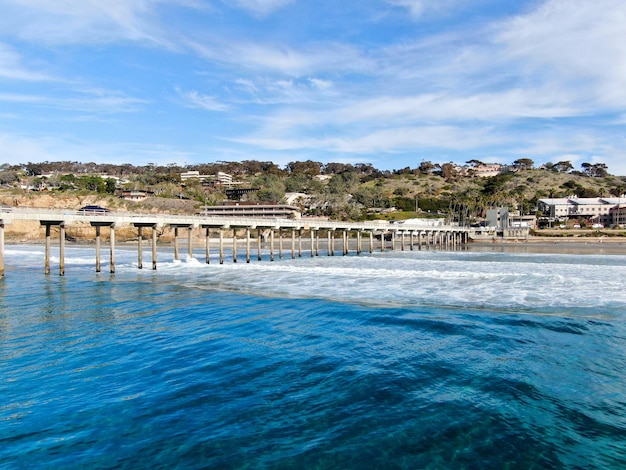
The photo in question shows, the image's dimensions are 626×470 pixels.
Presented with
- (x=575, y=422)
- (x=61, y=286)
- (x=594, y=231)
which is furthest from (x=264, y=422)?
(x=594, y=231)

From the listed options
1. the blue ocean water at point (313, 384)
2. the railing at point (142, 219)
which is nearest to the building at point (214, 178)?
the railing at point (142, 219)

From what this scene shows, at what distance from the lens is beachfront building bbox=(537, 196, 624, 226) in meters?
108

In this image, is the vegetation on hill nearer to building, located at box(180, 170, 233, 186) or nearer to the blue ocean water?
building, located at box(180, 170, 233, 186)

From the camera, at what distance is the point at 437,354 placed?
1106 centimetres

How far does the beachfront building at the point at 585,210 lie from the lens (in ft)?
355

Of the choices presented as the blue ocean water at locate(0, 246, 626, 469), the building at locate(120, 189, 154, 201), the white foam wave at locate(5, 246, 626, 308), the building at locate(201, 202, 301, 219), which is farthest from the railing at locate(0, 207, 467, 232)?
the building at locate(120, 189, 154, 201)

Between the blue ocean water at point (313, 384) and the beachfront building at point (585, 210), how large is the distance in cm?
10767

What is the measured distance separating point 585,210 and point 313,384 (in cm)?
12355

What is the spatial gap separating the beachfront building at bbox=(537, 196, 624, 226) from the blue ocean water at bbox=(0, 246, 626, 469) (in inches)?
4239

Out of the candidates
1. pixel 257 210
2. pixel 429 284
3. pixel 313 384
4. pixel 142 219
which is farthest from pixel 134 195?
pixel 313 384

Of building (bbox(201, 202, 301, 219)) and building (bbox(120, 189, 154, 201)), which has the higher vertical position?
building (bbox(120, 189, 154, 201))

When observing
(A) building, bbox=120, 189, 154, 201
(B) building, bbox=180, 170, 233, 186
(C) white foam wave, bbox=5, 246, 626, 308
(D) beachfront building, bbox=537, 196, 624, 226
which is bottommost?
(C) white foam wave, bbox=5, 246, 626, 308

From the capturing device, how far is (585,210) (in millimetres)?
110250

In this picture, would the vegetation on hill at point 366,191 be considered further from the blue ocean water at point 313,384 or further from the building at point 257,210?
the blue ocean water at point 313,384
